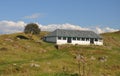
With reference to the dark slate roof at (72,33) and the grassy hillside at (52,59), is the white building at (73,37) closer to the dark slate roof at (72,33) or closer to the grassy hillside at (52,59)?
the dark slate roof at (72,33)

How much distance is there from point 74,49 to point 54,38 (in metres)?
16.6

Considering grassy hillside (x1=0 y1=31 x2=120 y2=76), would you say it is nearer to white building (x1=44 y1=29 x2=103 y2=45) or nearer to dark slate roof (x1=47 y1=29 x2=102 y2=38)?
white building (x1=44 y1=29 x2=103 y2=45)

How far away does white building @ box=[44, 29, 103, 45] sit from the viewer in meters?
110

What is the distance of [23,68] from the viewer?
2431 inches

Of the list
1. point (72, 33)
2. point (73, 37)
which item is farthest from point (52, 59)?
point (72, 33)

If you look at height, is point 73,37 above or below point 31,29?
below

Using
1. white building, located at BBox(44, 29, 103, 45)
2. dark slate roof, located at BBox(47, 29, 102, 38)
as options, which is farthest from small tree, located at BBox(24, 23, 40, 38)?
dark slate roof, located at BBox(47, 29, 102, 38)

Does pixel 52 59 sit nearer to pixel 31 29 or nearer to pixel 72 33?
pixel 72 33

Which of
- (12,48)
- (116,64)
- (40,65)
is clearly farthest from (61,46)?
(40,65)

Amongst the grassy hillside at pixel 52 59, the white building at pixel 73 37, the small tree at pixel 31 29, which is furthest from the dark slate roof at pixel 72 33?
the small tree at pixel 31 29

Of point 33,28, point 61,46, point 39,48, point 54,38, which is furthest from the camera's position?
point 33,28

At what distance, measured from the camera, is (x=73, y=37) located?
4400 inches

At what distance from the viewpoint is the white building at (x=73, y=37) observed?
361 ft

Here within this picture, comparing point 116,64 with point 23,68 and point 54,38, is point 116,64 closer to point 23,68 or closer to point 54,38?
point 23,68
